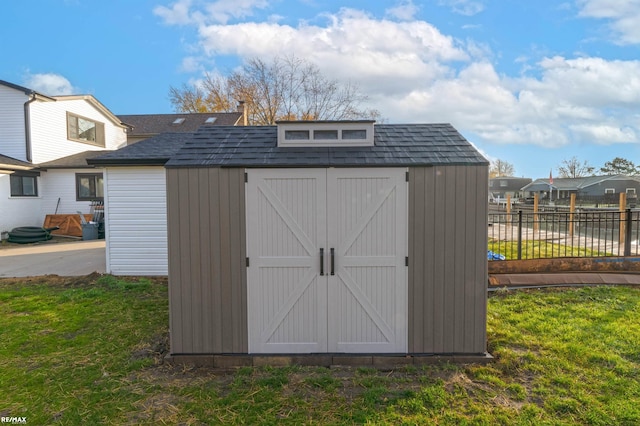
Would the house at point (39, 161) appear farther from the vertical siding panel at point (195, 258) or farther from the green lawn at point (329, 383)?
the vertical siding panel at point (195, 258)

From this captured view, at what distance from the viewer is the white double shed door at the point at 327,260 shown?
11.9ft

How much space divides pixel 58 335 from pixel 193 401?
2703 mm

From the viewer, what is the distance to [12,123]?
45.6 ft

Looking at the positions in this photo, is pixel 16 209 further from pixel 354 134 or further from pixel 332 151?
pixel 354 134

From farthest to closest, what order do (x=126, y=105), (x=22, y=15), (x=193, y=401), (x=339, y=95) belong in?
(x=126, y=105) < (x=339, y=95) < (x=22, y=15) < (x=193, y=401)

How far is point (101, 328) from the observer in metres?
4.67

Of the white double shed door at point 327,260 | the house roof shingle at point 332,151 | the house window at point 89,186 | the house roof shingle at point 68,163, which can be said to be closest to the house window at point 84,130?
the house roof shingle at point 68,163

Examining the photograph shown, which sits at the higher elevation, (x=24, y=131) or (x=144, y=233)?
(x=24, y=131)

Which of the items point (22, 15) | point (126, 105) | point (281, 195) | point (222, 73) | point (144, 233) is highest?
point (222, 73)

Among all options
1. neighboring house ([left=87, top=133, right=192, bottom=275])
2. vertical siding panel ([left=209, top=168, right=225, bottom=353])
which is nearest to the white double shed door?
vertical siding panel ([left=209, top=168, right=225, bottom=353])

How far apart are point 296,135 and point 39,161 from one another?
15433mm

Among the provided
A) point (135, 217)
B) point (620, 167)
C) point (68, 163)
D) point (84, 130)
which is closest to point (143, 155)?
point (135, 217)

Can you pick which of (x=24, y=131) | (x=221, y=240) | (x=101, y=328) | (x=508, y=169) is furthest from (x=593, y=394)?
(x=508, y=169)

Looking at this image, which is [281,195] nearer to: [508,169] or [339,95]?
[339,95]
